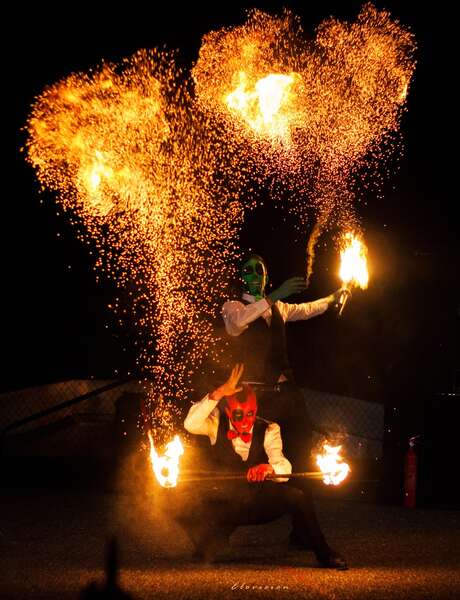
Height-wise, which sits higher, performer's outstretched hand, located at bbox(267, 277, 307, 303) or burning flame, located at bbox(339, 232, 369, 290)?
burning flame, located at bbox(339, 232, 369, 290)

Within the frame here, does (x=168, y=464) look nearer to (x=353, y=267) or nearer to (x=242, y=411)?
(x=242, y=411)

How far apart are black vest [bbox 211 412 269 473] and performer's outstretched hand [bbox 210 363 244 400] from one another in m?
0.30

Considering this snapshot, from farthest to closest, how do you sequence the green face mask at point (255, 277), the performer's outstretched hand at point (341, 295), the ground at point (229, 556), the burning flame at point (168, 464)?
1. the performer's outstretched hand at point (341, 295)
2. the green face mask at point (255, 277)
3. the burning flame at point (168, 464)
4. the ground at point (229, 556)

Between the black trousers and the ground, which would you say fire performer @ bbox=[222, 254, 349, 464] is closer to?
the black trousers

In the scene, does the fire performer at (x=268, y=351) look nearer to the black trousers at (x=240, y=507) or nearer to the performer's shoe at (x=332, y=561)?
the black trousers at (x=240, y=507)

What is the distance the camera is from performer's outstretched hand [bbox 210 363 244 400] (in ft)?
24.7

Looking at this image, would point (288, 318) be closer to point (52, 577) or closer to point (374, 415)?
point (52, 577)

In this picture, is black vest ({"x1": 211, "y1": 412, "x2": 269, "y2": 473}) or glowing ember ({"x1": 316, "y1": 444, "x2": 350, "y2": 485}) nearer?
glowing ember ({"x1": 316, "y1": 444, "x2": 350, "y2": 485})

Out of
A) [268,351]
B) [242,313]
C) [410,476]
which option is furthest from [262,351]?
[410,476]

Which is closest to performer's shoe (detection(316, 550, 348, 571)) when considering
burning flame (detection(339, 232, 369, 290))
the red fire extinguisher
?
burning flame (detection(339, 232, 369, 290))

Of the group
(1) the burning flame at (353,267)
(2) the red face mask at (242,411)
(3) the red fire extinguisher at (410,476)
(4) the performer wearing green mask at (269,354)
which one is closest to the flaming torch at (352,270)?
(1) the burning flame at (353,267)

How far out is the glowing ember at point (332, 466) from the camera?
7.64 meters

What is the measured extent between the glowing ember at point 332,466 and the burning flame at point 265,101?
481 cm

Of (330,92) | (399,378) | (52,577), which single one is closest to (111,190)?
(330,92)
